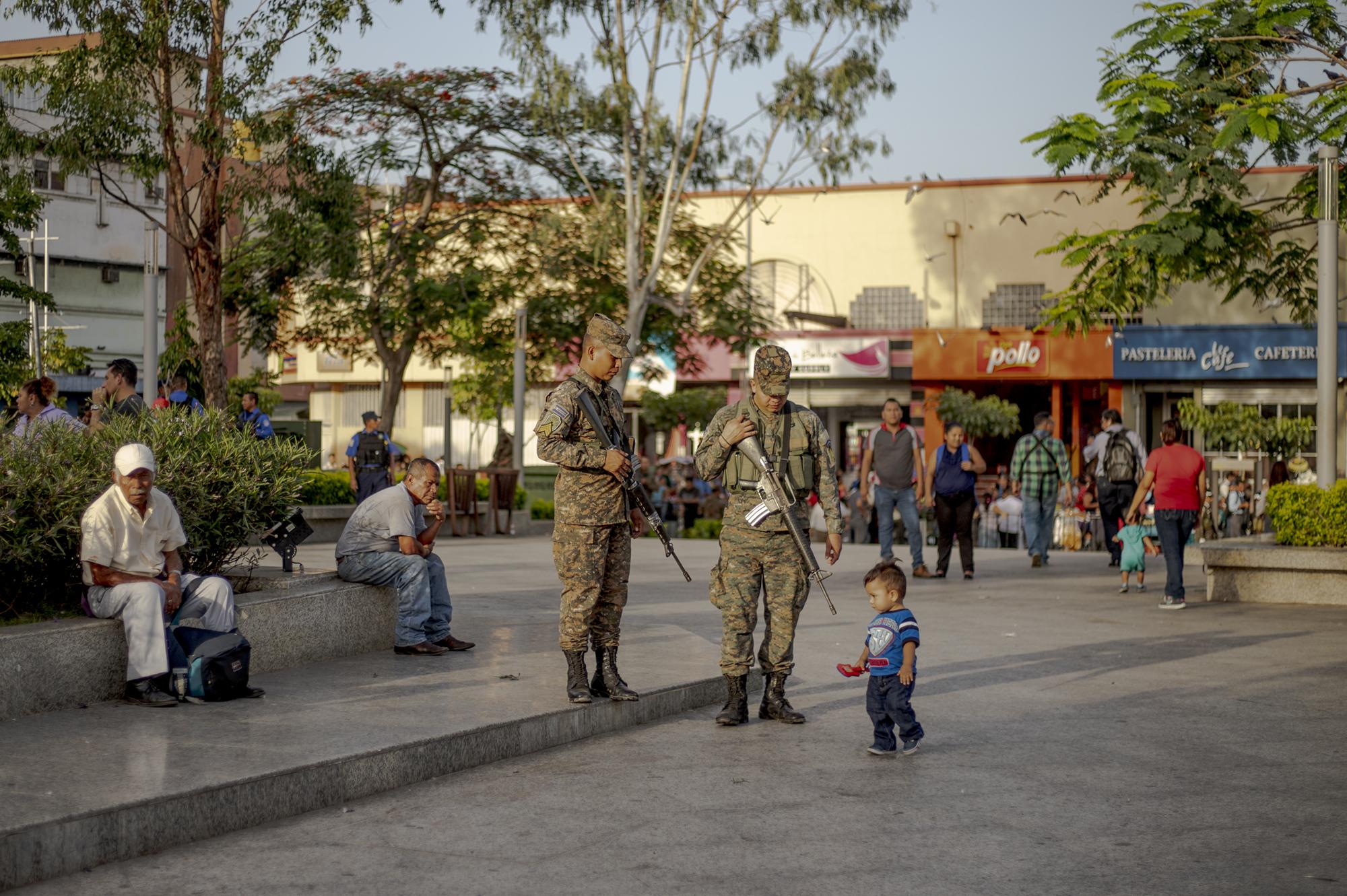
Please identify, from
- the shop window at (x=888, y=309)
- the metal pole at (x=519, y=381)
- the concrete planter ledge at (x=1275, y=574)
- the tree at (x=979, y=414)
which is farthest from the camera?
the shop window at (x=888, y=309)

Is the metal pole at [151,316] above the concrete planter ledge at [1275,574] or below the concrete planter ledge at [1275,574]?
above

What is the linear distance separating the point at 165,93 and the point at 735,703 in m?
11.5

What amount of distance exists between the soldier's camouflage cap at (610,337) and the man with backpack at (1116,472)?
34.0 feet

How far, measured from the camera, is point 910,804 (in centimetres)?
Result: 613

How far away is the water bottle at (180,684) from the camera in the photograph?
7441 millimetres

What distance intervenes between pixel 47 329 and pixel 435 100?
20788 millimetres

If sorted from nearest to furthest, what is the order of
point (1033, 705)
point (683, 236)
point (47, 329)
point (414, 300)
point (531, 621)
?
point (1033, 705) → point (531, 621) → point (414, 300) → point (683, 236) → point (47, 329)

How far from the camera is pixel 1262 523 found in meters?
25.1

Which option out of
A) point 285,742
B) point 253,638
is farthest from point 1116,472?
point 285,742

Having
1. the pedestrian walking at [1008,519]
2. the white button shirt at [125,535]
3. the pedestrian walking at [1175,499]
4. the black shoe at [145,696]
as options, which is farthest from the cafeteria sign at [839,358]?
the black shoe at [145,696]

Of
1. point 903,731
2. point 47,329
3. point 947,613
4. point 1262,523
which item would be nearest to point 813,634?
point 947,613

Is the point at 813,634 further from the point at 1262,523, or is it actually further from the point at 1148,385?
the point at 1148,385

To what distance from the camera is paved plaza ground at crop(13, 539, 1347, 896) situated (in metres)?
5.05

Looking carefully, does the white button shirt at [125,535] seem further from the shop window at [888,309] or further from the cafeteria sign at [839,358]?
the shop window at [888,309]
